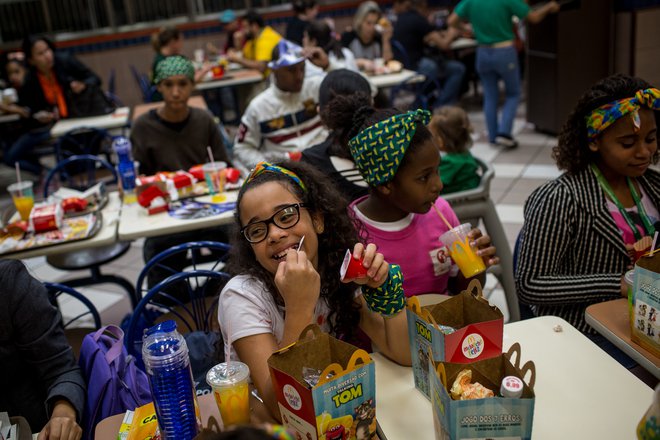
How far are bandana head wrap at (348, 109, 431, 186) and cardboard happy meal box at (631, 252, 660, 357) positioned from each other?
2.42 ft

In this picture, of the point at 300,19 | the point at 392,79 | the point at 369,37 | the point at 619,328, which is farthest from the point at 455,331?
the point at 300,19

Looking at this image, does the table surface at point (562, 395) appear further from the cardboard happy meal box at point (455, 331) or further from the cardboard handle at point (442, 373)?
the cardboard handle at point (442, 373)

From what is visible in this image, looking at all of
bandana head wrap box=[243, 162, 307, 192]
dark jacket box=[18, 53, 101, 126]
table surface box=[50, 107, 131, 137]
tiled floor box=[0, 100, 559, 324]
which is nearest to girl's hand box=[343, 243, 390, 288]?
bandana head wrap box=[243, 162, 307, 192]

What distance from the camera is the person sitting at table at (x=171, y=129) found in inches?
144

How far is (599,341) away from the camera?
1.98 metres

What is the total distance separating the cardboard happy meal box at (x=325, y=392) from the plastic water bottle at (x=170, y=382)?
0.18 meters

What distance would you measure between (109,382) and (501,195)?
12.9 feet

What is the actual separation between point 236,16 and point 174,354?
9.64 meters

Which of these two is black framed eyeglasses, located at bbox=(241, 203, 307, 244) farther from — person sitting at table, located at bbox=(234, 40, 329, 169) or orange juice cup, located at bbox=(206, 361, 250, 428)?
person sitting at table, located at bbox=(234, 40, 329, 169)

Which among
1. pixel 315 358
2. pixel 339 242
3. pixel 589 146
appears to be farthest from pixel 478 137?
pixel 315 358

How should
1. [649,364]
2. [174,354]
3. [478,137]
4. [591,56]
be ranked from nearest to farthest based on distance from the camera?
[174,354], [649,364], [591,56], [478,137]

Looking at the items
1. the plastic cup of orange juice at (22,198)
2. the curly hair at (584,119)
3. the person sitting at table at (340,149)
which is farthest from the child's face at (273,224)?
the plastic cup of orange juice at (22,198)

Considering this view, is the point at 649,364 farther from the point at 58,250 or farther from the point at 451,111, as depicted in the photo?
the point at 58,250

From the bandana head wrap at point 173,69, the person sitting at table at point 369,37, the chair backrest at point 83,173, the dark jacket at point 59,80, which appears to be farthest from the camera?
the person sitting at table at point 369,37
